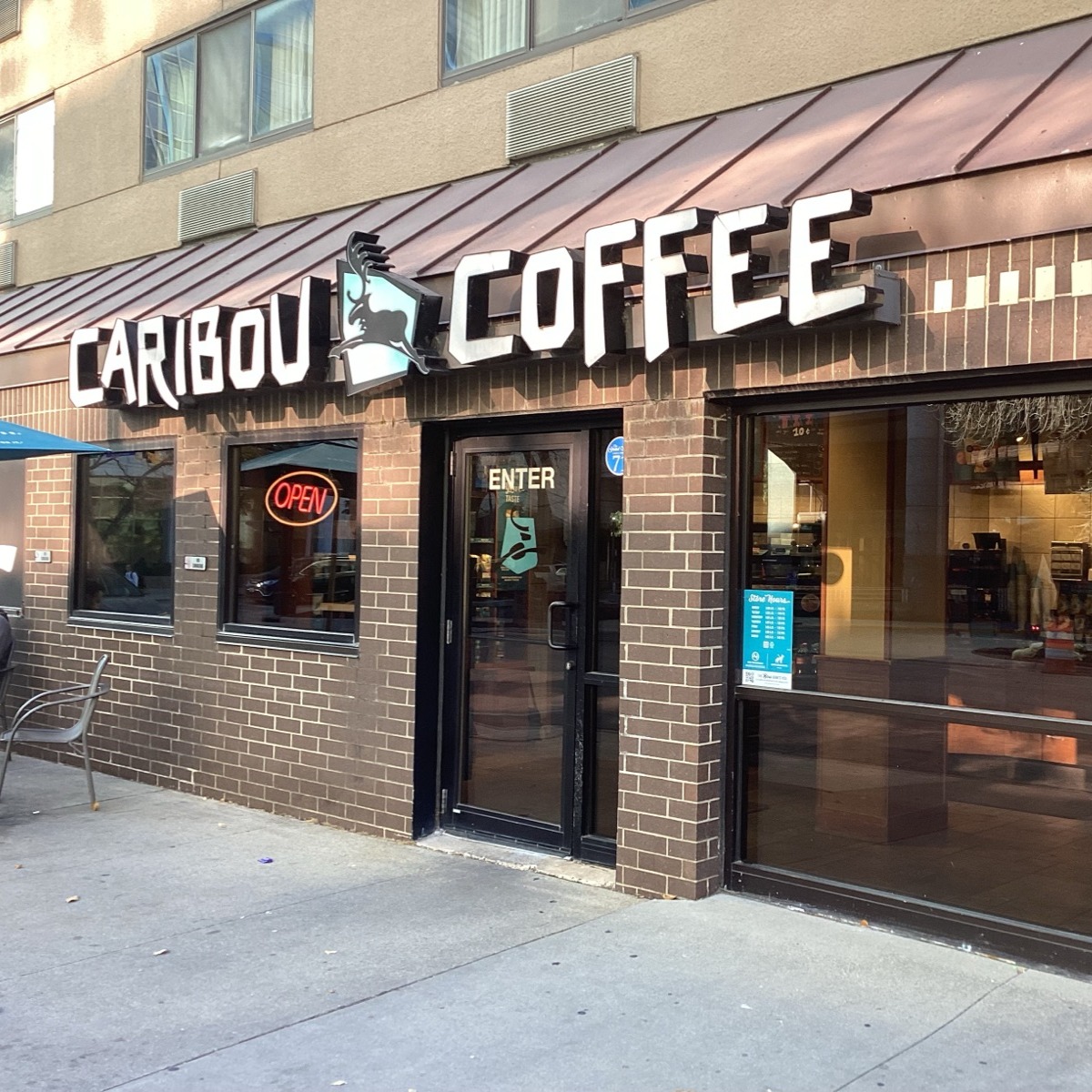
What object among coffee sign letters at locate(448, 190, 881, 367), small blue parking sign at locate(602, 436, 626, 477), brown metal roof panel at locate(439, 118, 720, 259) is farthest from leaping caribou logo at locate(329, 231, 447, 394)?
small blue parking sign at locate(602, 436, 626, 477)

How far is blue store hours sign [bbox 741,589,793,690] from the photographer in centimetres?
570

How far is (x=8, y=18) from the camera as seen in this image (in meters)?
12.4

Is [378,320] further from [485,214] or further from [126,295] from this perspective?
[126,295]

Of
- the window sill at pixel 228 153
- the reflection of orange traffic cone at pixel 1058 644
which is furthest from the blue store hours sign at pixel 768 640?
the window sill at pixel 228 153

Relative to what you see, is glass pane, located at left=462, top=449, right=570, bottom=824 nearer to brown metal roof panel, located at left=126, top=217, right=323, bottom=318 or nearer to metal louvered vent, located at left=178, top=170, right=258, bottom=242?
brown metal roof panel, located at left=126, top=217, right=323, bottom=318

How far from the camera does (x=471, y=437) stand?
7043 mm

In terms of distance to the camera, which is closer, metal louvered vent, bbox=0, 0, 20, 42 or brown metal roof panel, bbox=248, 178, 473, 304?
brown metal roof panel, bbox=248, 178, 473, 304

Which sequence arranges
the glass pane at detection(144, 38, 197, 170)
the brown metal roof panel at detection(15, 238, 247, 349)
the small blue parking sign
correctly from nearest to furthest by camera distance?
1. the small blue parking sign
2. the brown metal roof panel at detection(15, 238, 247, 349)
3. the glass pane at detection(144, 38, 197, 170)

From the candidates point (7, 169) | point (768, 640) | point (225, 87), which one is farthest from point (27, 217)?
point (768, 640)

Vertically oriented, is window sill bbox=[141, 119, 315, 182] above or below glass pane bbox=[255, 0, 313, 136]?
below

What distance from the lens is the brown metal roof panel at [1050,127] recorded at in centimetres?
458

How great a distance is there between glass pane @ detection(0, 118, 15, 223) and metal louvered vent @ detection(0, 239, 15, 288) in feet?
1.24

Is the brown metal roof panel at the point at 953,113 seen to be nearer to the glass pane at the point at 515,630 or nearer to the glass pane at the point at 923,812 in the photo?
the glass pane at the point at 515,630

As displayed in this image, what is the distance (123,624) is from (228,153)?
155 inches
